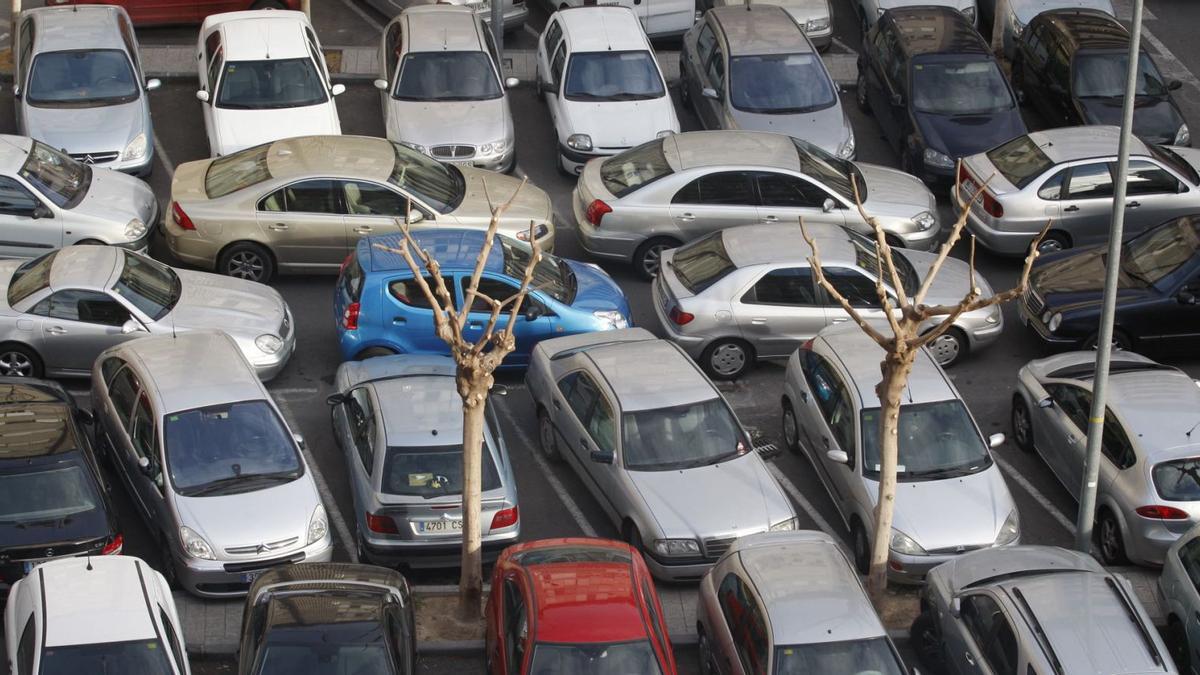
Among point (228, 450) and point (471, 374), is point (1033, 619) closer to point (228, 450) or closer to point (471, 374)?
point (471, 374)

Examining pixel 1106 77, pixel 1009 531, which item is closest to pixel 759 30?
pixel 1106 77

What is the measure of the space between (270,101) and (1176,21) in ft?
48.1

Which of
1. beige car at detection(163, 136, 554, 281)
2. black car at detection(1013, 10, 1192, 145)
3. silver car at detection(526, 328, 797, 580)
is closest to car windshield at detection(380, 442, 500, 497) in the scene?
silver car at detection(526, 328, 797, 580)

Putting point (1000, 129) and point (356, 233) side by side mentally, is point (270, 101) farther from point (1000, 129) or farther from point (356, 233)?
point (1000, 129)

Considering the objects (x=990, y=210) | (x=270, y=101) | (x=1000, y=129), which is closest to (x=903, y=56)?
(x=1000, y=129)

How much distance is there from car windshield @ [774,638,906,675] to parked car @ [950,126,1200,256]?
8.82m

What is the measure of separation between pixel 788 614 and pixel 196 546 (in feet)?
16.2

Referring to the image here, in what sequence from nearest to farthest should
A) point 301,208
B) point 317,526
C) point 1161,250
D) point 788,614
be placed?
point 788,614, point 317,526, point 1161,250, point 301,208

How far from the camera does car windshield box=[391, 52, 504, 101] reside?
71.7 ft

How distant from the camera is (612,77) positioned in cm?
2227

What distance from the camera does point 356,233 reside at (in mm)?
18938

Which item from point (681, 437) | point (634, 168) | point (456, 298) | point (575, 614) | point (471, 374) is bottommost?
point (681, 437)

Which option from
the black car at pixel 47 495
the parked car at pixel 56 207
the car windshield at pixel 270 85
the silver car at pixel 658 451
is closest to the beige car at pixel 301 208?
the parked car at pixel 56 207

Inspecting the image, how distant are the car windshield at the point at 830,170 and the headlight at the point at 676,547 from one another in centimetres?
641
